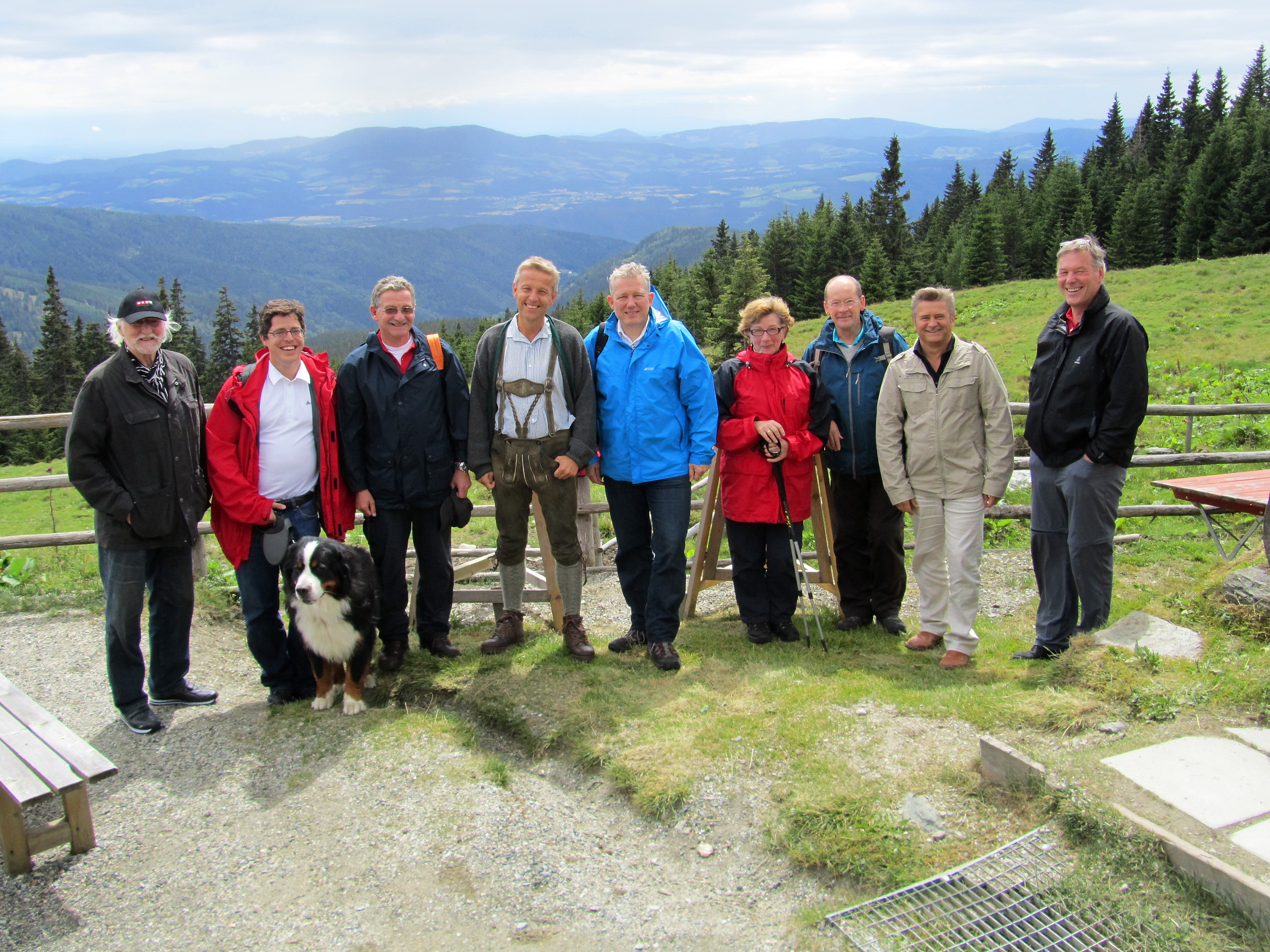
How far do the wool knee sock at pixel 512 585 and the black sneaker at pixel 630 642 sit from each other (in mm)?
729

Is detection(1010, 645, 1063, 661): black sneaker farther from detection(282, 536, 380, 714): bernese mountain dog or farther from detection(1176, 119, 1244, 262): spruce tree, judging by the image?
detection(1176, 119, 1244, 262): spruce tree

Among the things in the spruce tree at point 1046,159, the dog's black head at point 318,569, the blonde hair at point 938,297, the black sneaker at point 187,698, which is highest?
the spruce tree at point 1046,159

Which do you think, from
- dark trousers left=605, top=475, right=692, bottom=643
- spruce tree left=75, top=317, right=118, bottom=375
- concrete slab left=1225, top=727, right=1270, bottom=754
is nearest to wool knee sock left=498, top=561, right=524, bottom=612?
dark trousers left=605, top=475, right=692, bottom=643

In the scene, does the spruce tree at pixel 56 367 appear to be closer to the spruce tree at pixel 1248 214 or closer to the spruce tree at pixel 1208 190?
the spruce tree at pixel 1208 190

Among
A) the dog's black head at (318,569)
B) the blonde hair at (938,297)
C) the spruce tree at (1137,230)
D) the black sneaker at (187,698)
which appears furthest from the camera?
the spruce tree at (1137,230)

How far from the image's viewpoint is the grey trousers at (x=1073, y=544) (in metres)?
4.91

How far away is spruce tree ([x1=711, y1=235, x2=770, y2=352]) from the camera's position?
50.3 m

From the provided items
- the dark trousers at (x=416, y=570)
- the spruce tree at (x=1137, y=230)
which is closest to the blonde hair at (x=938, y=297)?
the dark trousers at (x=416, y=570)

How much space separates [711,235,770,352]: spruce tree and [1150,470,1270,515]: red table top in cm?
4336

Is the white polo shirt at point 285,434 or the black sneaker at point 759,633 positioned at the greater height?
the white polo shirt at point 285,434

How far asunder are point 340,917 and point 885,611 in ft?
13.7

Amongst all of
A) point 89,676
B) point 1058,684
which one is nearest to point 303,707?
point 89,676

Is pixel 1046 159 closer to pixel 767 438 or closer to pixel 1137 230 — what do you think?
pixel 1137 230

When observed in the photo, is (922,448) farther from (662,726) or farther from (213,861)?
(213,861)
